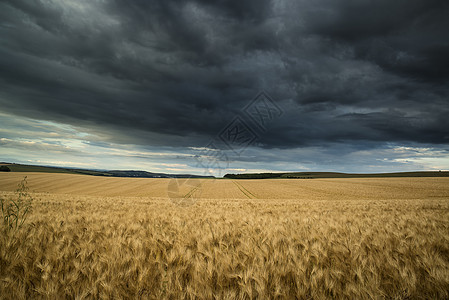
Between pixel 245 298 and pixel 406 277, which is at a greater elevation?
pixel 406 277

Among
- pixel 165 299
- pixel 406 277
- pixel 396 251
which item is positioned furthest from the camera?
pixel 396 251

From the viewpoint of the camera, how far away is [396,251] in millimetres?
2928

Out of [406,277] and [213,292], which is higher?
[406,277]

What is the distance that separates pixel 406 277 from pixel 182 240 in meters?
2.99

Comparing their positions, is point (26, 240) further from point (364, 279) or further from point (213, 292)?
point (364, 279)

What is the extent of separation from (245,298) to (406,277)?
1.74m

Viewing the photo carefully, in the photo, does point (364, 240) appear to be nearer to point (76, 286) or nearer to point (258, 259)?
point (258, 259)

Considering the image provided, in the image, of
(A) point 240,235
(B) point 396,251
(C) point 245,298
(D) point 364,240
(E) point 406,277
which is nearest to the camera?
(C) point 245,298

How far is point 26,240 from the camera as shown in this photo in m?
3.02

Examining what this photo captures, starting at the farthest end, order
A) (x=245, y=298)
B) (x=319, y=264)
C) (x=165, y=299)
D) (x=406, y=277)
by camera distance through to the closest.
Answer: (x=319, y=264)
(x=406, y=277)
(x=245, y=298)
(x=165, y=299)

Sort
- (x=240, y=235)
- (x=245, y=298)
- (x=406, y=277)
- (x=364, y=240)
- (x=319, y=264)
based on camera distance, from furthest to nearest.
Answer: (x=240, y=235)
(x=364, y=240)
(x=319, y=264)
(x=406, y=277)
(x=245, y=298)

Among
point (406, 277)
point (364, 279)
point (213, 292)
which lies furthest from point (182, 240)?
point (406, 277)

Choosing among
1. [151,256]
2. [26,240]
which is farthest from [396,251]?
[26,240]

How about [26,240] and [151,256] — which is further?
[26,240]
